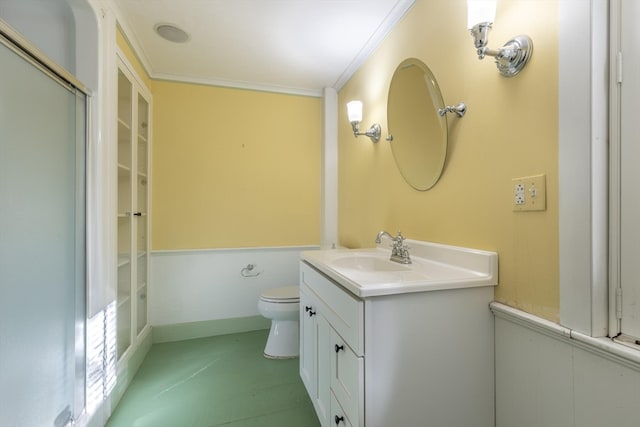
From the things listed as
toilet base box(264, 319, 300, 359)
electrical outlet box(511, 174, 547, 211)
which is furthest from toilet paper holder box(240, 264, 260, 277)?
electrical outlet box(511, 174, 547, 211)

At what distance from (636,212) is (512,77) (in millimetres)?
544

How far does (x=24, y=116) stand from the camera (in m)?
1.06

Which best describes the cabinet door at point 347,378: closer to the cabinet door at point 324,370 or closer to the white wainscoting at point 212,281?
the cabinet door at point 324,370

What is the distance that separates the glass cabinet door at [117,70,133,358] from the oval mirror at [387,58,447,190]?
1664 mm

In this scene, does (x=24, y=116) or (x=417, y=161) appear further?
(x=417, y=161)

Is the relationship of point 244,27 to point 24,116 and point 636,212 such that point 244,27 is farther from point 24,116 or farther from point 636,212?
point 636,212

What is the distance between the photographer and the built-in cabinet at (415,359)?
907 mm

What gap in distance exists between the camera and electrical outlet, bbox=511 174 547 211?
87 cm

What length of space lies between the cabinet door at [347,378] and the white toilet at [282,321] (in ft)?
2.96

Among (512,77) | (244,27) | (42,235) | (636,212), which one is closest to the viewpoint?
(636,212)

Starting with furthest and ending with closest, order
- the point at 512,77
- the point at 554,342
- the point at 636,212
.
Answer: the point at 512,77
the point at 554,342
the point at 636,212

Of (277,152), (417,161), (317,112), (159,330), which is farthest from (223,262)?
(417,161)

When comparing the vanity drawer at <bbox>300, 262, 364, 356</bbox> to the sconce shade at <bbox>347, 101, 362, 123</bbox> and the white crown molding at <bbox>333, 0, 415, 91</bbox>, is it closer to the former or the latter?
the sconce shade at <bbox>347, 101, 362, 123</bbox>

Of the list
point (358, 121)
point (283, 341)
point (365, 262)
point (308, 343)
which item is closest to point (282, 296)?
point (283, 341)
